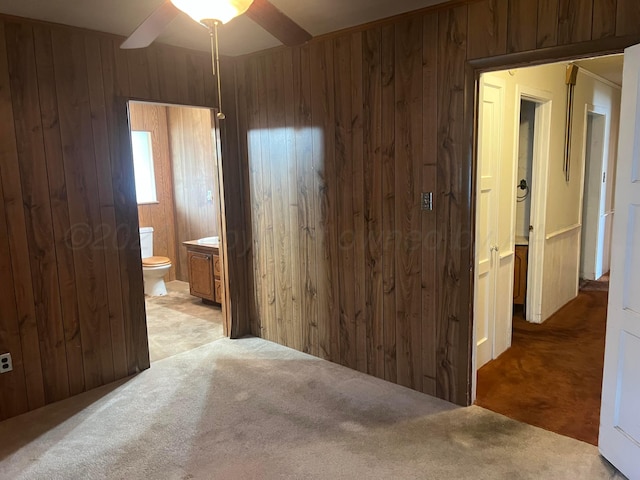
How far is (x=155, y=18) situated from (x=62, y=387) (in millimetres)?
2385

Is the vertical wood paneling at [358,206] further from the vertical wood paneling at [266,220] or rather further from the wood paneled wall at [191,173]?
the wood paneled wall at [191,173]

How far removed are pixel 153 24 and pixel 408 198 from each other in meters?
1.69

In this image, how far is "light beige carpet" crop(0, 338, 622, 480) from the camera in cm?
229

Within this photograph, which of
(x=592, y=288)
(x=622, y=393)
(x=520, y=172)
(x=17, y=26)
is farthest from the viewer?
(x=592, y=288)

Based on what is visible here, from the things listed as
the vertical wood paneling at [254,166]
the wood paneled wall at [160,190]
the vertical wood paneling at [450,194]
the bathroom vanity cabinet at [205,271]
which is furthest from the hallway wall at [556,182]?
the wood paneled wall at [160,190]

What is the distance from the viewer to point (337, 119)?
10.6 ft

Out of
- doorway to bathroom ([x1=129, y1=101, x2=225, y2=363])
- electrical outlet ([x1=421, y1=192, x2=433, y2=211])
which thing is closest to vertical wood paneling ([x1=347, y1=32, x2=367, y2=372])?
electrical outlet ([x1=421, y1=192, x2=433, y2=211])

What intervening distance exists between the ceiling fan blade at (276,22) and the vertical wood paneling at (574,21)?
123 centimetres

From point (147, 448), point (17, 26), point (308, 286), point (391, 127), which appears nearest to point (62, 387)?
point (147, 448)

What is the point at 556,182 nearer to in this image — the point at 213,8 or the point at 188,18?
the point at 188,18

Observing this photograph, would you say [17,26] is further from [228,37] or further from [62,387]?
[62,387]

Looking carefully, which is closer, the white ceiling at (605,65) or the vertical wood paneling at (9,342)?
the vertical wood paneling at (9,342)

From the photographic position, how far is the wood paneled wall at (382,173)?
8.29 feet

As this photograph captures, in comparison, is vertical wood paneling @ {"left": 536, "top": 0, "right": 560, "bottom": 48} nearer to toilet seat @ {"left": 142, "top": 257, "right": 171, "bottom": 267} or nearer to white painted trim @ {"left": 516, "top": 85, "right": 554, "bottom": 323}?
white painted trim @ {"left": 516, "top": 85, "right": 554, "bottom": 323}
